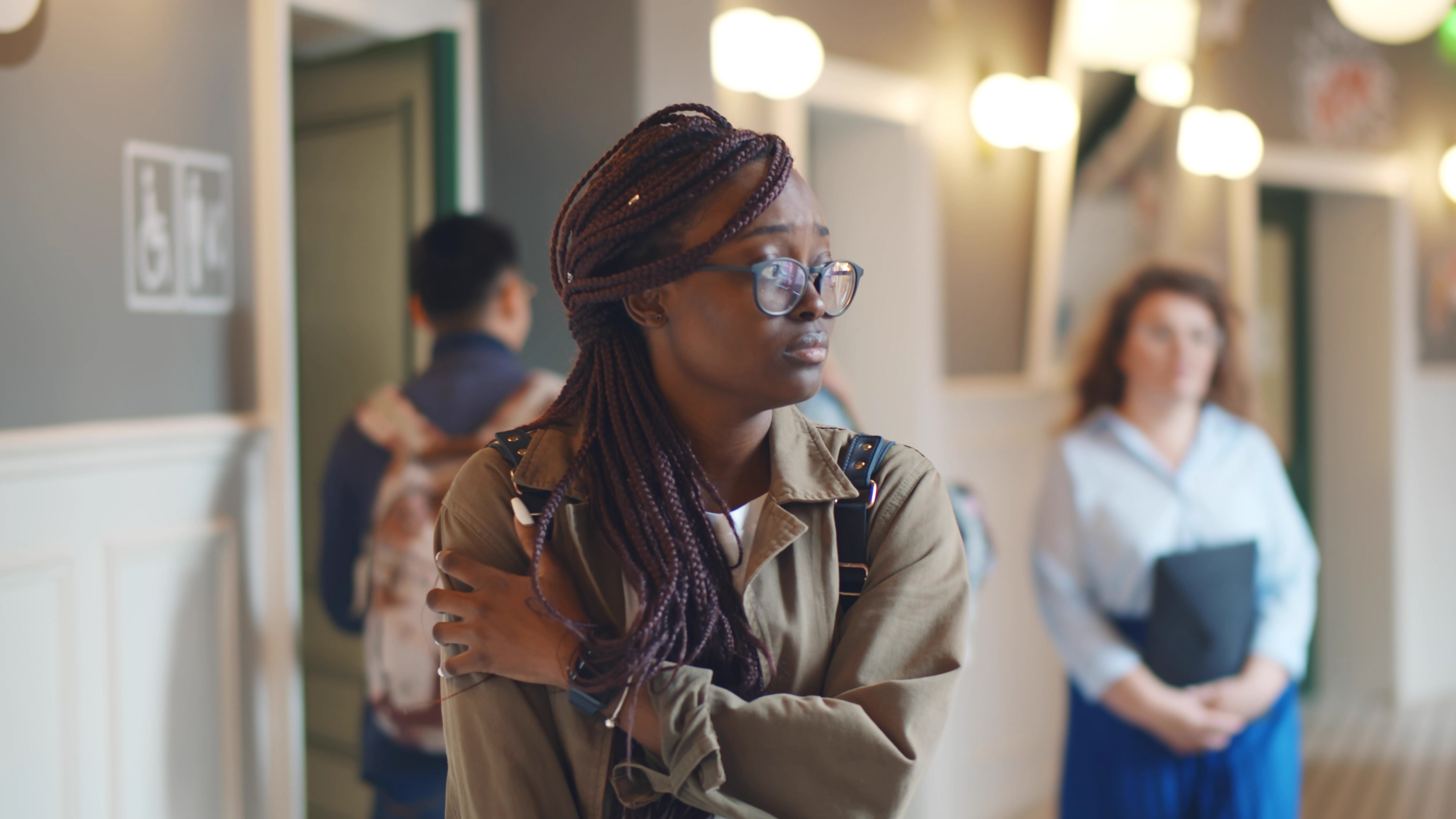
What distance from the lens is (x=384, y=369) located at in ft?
11.0

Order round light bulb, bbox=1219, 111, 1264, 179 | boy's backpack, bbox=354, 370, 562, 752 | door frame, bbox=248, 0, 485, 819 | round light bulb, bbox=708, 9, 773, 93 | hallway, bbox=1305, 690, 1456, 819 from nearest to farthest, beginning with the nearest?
1. boy's backpack, bbox=354, 370, 562, 752
2. door frame, bbox=248, 0, 485, 819
3. round light bulb, bbox=708, 9, 773, 93
4. hallway, bbox=1305, 690, 1456, 819
5. round light bulb, bbox=1219, 111, 1264, 179

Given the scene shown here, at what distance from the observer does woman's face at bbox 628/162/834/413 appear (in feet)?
3.75

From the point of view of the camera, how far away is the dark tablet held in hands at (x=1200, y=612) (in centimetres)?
271

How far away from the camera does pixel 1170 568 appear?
2.71 meters

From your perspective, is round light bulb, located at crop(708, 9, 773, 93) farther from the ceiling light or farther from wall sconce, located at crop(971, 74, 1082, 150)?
the ceiling light

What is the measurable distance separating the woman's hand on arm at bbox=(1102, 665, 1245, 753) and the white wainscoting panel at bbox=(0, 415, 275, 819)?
6.58 feet

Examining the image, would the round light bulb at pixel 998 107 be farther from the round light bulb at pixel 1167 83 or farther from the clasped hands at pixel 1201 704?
the clasped hands at pixel 1201 704

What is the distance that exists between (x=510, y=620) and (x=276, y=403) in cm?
155

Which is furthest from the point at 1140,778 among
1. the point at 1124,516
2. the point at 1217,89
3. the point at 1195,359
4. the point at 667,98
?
the point at 1217,89

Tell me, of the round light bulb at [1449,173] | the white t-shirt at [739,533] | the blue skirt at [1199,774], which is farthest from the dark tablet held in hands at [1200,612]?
the round light bulb at [1449,173]

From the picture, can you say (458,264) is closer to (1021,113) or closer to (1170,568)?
(1170,568)

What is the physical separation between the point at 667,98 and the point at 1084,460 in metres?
1.47

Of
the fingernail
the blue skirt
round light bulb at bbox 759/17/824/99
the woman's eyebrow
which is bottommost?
the blue skirt

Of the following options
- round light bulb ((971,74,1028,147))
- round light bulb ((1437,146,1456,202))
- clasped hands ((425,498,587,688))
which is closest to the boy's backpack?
clasped hands ((425,498,587,688))
